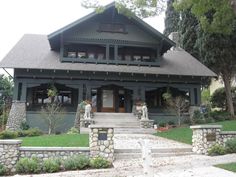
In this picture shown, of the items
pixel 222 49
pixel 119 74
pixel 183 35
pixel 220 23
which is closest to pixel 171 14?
pixel 183 35

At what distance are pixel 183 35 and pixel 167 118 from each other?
9100 mm

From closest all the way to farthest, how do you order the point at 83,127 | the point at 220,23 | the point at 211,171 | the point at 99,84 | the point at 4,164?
the point at 211,171 → the point at 4,164 → the point at 220,23 → the point at 83,127 → the point at 99,84

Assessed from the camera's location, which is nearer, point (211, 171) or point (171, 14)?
point (211, 171)

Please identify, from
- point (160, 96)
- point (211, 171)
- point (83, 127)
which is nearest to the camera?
point (211, 171)

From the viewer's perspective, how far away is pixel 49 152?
11.1 meters

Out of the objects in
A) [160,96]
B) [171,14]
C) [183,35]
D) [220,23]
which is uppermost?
[171,14]

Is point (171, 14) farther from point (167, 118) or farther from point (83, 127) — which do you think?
point (83, 127)

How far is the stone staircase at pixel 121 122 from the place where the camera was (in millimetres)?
19500

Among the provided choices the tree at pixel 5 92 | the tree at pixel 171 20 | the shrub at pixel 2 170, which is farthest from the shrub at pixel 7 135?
the tree at pixel 171 20

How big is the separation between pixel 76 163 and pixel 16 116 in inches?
503

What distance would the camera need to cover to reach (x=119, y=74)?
24.0 metres

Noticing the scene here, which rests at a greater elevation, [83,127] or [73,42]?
[73,42]

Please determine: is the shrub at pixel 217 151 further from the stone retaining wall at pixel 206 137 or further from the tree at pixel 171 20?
the tree at pixel 171 20

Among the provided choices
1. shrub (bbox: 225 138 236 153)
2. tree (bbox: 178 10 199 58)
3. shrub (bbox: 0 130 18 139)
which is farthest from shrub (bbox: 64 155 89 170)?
tree (bbox: 178 10 199 58)
